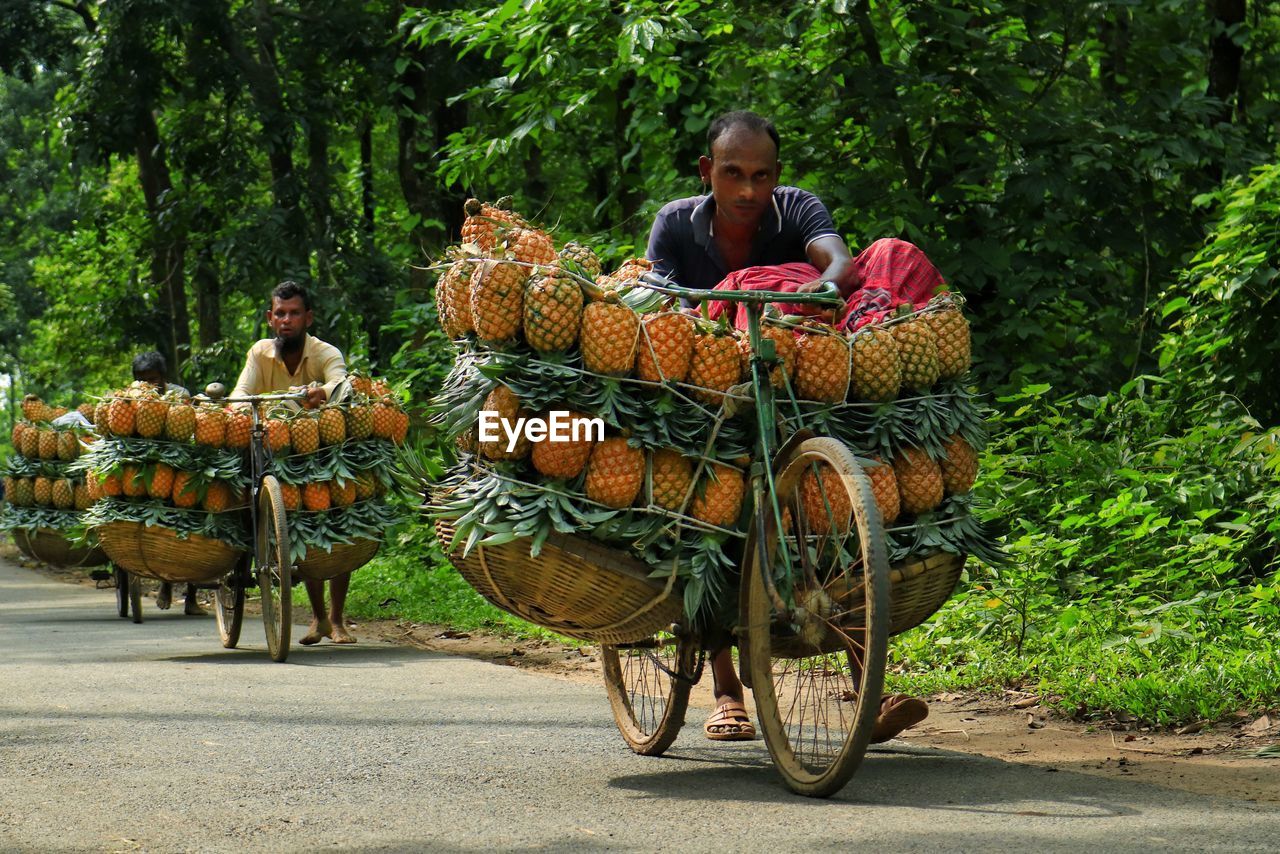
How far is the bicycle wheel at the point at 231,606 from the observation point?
10570 millimetres

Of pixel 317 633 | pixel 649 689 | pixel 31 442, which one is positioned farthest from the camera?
pixel 31 442

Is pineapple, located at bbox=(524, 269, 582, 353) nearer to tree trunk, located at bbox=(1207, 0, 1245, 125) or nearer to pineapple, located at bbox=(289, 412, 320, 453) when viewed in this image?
pineapple, located at bbox=(289, 412, 320, 453)

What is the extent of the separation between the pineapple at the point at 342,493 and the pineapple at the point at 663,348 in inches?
215

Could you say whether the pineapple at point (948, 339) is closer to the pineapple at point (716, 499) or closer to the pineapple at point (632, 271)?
the pineapple at point (716, 499)

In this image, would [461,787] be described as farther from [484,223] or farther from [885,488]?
[484,223]

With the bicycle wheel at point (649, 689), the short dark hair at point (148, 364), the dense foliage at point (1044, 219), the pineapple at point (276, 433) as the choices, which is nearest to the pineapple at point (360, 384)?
the pineapple at point (276, 433)

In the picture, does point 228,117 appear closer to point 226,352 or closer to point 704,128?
point 226,352

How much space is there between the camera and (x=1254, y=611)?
729 cm

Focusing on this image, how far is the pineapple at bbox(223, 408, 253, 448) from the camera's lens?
10.3 m

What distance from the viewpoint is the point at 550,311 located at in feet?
16.5

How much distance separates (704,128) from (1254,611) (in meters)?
6.47

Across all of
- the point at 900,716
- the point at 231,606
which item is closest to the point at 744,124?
the point at 900,716

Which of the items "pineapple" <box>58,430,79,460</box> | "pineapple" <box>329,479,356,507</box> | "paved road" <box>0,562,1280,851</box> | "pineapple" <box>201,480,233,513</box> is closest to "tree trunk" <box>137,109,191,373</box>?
"pineapple" <box>58,430,79,460</box>

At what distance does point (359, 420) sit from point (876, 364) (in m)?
5.68
